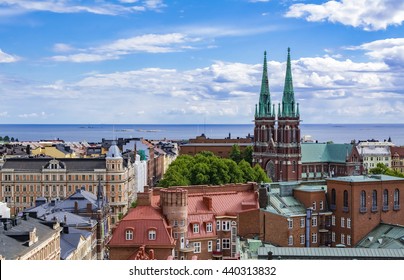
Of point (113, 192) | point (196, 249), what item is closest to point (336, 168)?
point (113, 192)

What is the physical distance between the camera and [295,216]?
80.6 feet

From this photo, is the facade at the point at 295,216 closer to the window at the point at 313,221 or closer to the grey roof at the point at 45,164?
the window at the point at 313,221

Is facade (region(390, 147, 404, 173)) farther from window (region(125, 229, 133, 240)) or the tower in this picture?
window (region(125, 229, 133, 240))

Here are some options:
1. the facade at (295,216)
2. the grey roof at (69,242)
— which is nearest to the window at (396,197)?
the facade at (295,216)

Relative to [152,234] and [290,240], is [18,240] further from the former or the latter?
[290,240]

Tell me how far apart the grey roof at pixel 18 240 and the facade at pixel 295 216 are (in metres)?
7.84

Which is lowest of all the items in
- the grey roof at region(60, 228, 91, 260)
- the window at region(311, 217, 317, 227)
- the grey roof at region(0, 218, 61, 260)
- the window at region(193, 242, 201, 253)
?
the grey roof at region(60, 228, 91, 260)

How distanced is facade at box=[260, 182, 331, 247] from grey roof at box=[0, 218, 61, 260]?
7.84 meters

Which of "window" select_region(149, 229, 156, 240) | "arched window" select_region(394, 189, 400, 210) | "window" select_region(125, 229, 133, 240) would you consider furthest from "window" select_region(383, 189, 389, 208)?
"window" select_region(125, 229, 133, 240)

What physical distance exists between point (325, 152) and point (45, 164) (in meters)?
25.4

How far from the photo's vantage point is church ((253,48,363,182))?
51875mm

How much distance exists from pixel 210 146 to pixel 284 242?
51791 mm

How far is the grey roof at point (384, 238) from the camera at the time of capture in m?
21.4
